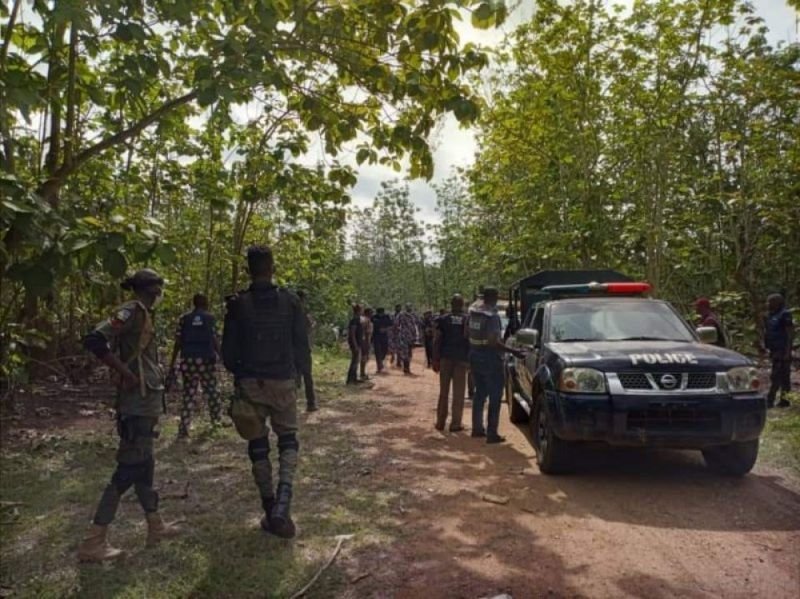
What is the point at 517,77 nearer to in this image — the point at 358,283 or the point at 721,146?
the point at 721,146

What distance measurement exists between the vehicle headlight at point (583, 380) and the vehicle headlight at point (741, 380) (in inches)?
43.4

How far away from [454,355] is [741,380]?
398 centimetres

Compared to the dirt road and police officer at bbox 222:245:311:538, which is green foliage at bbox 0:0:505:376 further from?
the dirt road

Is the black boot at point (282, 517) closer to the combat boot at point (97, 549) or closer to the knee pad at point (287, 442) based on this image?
the knee pad at point (287, 442)

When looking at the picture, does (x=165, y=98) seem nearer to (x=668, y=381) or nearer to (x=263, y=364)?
(x=263, y=364)

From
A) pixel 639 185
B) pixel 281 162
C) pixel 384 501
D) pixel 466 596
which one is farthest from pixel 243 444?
pixel 639 185

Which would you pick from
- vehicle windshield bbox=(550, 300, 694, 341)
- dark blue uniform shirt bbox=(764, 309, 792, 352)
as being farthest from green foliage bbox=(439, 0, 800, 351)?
vehicle windshield bbox=(550, 300, 694, 341)

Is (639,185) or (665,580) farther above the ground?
(639,185)

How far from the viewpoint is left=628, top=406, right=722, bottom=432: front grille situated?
529 cm

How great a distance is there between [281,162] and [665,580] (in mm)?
6710

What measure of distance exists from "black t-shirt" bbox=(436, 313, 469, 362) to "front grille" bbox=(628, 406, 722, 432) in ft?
11.6

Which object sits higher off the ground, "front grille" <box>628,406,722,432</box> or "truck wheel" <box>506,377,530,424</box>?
"front grille" <box>628,406,722,432</box>

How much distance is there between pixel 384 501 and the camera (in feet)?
18.0


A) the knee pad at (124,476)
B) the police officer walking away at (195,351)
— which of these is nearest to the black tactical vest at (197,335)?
the police officer walking away at (195,351)
